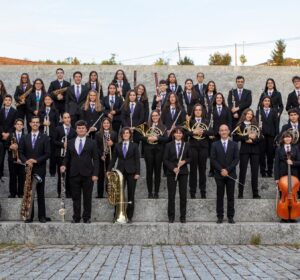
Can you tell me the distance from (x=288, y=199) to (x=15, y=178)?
5021 millimetres

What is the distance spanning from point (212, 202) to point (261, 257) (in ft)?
7.33

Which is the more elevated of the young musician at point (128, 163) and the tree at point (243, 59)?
the tree at point (243, 59)

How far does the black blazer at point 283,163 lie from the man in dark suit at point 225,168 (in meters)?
0.79

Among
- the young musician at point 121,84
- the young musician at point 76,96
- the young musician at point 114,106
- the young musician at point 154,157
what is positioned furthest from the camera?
the young musician at point 121,84

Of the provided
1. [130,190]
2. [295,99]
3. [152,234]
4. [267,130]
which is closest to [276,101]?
[295,99]

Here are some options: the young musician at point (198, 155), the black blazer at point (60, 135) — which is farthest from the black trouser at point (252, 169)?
the black blazer at point (60, 135)

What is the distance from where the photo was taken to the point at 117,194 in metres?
9.09

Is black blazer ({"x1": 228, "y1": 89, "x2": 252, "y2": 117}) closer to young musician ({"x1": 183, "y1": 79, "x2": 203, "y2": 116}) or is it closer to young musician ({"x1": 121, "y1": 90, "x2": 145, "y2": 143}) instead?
young musician ({"x1": 183, "y1": 79, "x2": 203, "y2": 116})

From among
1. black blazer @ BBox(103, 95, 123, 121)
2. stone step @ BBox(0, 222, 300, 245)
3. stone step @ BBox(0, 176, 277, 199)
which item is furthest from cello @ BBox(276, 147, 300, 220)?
black blazer @ BBox(103, 95, 123, 121)

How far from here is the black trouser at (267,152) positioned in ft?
35.0

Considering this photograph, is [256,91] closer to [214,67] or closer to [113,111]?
[214,67]

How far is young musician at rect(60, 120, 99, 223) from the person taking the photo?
29.7 feet

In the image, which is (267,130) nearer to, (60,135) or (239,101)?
(239,101)

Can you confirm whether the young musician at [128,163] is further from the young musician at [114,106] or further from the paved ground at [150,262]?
the young musician at [114,106]
